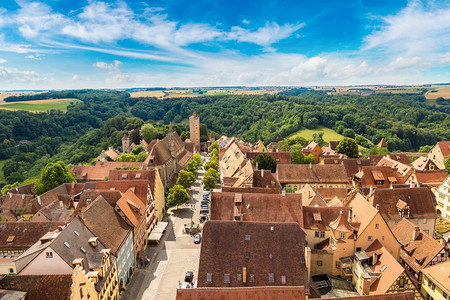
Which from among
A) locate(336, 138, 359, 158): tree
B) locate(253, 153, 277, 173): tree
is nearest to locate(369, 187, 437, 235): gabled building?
locate(253, 153, 277, 173): tree

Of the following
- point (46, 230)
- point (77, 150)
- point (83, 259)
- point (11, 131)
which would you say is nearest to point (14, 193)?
point (46, 230)

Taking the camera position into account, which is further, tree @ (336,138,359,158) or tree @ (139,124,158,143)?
tree @ (139,124,158,143)

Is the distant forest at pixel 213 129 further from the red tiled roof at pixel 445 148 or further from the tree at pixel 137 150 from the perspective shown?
the red tiled roof at pixel 445 148

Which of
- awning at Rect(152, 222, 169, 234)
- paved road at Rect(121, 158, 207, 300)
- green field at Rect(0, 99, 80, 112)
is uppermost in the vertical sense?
green field at Rect(0, 99, 80, 112)

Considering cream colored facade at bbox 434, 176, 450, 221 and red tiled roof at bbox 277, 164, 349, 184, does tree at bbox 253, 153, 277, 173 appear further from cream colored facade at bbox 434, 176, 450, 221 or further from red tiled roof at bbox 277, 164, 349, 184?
cream colored facade at bbox 434, 176, 450, 221

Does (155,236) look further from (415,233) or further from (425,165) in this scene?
(425,165)

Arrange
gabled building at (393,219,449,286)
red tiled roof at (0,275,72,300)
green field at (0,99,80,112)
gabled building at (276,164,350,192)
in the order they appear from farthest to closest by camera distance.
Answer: green field at (0,99,80,112), gabled building at (276,164,350,192), gabled building at (393,219,449,286), red tiled roof at (0,275,72,300)
